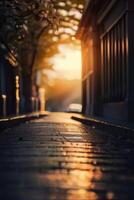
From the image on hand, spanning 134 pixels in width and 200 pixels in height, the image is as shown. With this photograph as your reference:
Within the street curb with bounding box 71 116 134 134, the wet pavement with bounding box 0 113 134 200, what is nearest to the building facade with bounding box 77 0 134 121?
the street curb with bounding box 71 116 134 134

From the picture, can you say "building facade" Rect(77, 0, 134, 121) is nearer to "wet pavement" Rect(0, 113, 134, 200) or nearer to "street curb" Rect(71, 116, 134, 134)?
"street curb" Rect(71, 116, 134, 134)

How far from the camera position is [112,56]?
2492 cm

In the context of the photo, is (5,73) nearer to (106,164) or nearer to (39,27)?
(39,27)

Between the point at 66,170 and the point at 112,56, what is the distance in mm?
16899

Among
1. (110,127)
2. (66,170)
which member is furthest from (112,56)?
(66,170)

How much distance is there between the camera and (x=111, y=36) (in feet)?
82.9

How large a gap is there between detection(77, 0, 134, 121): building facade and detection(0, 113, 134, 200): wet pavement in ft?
22.9

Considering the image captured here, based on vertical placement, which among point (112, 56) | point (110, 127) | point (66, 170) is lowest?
point (66, 170)

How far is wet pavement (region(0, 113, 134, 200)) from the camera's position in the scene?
6639 millimetres

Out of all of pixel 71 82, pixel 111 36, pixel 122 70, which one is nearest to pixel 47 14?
pixel 122 70

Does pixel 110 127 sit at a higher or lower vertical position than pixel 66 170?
higher

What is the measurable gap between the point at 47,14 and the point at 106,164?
34.4 ft

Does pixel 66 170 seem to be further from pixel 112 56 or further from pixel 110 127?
pixel 112 56

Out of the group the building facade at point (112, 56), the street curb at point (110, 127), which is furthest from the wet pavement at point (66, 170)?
the building facade at point (112, 56)
